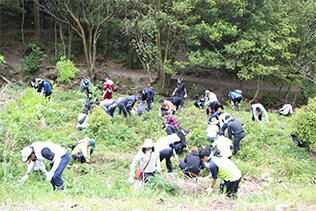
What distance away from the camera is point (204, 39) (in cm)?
2034

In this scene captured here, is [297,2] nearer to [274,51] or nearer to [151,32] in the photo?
[274,51]

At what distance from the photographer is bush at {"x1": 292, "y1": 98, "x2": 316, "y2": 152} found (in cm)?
1069

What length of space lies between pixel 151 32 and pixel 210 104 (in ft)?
25.6

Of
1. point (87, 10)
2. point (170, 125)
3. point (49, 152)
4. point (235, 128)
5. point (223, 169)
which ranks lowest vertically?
point (170, 125)

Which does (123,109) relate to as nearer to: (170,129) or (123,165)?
(170,129)

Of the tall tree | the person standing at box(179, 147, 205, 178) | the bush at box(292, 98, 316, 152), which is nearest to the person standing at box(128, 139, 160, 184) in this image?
the person standing at box(179, 147, 205, 178)

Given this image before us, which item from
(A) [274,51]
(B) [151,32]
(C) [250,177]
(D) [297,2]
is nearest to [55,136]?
(C) [250,177]

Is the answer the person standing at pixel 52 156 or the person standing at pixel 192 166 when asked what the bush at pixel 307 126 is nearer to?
the person standing at pixel 192 166

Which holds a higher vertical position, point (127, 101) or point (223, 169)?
point (223, 169)

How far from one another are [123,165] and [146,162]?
6.32ft

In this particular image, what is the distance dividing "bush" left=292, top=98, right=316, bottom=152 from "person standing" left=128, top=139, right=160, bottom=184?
5157mm

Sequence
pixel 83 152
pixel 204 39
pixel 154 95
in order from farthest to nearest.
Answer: pixel 204 39
pixel 154 95
pixel 83 152

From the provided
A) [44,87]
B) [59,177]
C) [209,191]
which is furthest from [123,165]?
[44,87]

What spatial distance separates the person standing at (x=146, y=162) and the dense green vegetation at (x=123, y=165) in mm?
247
